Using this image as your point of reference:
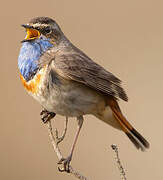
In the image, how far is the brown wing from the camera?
5781 millimetres

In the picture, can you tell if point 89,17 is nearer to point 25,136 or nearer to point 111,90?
point 25,136

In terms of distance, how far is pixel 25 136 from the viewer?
8266 mm

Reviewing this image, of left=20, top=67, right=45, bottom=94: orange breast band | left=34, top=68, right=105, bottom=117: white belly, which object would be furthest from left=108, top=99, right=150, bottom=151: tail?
left=20, top=67, right=45, bottom=94: orange breast band

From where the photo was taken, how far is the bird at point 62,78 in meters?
5.71

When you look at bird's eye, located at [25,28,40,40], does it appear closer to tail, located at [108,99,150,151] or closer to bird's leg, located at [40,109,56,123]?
bird's leg, located at [40,109,56,123]

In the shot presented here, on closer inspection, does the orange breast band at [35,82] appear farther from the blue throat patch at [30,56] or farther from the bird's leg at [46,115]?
the bird's leg at [46,115]

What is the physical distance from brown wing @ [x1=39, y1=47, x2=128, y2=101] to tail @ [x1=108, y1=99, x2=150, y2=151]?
6.9 inches

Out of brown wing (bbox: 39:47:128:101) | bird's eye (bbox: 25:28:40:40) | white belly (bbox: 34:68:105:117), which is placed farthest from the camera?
bird's eye (bbox: 25:28:40:40)

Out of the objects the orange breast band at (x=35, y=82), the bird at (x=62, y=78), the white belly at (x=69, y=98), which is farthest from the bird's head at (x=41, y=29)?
the white belly at (x=69, y=98)

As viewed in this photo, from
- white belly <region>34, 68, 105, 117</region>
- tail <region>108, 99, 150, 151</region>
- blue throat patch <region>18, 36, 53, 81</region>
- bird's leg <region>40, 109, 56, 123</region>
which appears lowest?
tail <region>108, 99, 150, 151</region>

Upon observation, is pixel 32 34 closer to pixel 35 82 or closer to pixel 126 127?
pixel 35 82

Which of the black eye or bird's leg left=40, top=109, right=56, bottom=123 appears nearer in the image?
the black eye
